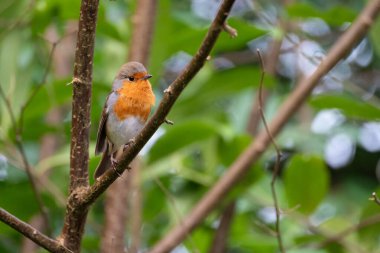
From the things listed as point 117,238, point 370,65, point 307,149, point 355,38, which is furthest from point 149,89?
point 370,65

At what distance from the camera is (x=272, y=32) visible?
12.4ft

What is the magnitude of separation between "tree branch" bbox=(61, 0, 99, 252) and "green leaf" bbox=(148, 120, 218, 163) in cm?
137

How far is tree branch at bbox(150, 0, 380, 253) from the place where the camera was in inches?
129

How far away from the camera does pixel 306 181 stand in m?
3.77

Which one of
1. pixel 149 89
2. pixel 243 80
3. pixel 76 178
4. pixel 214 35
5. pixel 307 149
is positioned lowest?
pixel 307 149

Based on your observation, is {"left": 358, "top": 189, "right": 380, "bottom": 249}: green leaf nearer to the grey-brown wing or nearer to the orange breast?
the orange breast

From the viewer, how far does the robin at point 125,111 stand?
3.19m

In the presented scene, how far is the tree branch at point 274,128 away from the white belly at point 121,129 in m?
0.47

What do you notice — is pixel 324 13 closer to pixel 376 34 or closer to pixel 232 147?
pixel 376 34

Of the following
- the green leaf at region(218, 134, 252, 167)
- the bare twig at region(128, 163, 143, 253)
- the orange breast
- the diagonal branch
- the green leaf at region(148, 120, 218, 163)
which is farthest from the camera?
the green leaf at region(218, 134, 252, 167)

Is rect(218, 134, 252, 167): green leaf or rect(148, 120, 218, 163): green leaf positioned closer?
rect(148, 120, 218, 163): green leaf

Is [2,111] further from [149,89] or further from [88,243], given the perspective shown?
[149,89]

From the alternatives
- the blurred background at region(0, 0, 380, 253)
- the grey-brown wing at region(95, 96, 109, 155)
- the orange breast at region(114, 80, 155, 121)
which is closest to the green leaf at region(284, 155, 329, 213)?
the blurred background at region(0, 0, 380, 253)

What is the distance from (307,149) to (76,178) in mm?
2090
